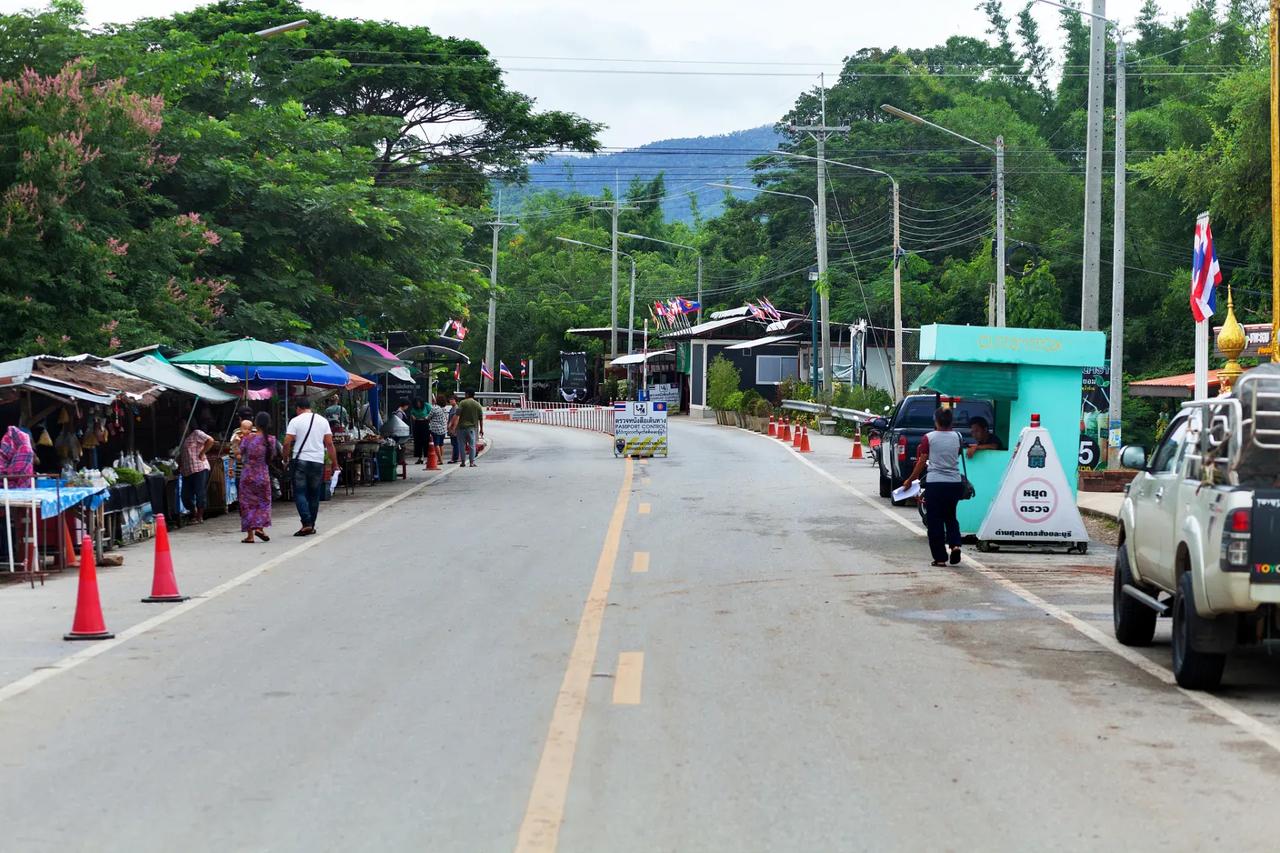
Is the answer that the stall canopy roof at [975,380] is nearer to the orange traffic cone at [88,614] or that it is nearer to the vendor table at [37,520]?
the vendor table at [37,520]

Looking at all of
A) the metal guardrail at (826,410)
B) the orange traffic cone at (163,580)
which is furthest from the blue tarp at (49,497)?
the metal guardrail at (826,410)

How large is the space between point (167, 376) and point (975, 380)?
10610 mm

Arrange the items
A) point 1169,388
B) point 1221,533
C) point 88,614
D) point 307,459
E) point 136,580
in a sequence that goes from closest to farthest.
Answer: point 1221,533 < point 88,614 < point 136,580 < point 307,459 < point 1169,388

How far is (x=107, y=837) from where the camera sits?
6.29m

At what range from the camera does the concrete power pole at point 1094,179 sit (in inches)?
994

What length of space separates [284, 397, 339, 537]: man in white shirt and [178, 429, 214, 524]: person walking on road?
2.41 metres

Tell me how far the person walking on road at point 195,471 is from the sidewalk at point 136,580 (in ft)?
1.10

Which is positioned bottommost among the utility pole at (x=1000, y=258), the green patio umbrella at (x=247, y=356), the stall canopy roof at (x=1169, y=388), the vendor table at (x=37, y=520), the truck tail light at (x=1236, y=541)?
the vendor table at (x=37, y=520)

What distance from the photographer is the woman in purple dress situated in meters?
18.5

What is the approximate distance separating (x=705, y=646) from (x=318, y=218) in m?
18.5

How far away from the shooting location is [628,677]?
9828 mm

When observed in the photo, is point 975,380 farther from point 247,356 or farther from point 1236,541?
point 1236,541

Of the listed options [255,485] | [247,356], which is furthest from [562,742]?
A: [247,356]

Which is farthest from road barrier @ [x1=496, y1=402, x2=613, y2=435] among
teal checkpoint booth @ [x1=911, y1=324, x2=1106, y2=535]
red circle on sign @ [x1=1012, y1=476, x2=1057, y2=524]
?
red circle on sign @ [x1=1012, y1=476, x2=1057, y2=524]
